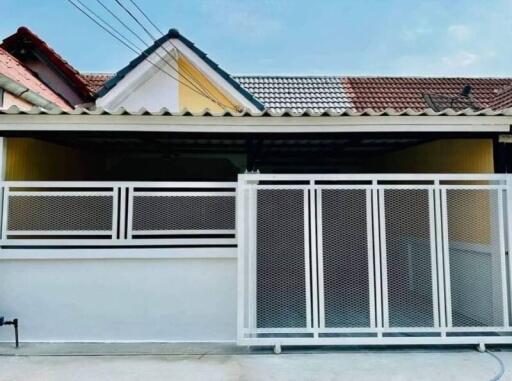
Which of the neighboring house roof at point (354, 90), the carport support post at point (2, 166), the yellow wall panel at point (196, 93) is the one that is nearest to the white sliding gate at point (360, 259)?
the carport support post at point (2, 166)

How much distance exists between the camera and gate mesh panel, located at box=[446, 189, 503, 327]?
18.5 feet

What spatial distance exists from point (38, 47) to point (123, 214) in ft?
28.9

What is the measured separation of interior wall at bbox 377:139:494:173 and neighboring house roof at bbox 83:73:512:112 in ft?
12.5

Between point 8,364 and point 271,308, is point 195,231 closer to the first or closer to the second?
point 271,308

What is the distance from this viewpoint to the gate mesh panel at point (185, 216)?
19.1ft

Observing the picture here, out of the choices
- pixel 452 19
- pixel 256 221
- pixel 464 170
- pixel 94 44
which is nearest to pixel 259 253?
pixel 256 221

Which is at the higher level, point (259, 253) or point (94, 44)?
point (94, 44)

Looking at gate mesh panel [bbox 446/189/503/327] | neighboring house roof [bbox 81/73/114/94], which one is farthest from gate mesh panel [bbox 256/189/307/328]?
neighboring house roof [bbox 81/73/114/94]

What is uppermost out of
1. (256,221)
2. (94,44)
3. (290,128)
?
(94,44)

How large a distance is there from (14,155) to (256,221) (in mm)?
4109

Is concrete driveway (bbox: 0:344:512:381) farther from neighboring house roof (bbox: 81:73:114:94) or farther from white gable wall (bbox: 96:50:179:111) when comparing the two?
neighboring house roof (bbox: 81:73:114:94)

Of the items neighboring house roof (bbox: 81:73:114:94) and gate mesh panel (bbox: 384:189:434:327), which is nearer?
gate mesh panel (bbox: 384:189:434:327)

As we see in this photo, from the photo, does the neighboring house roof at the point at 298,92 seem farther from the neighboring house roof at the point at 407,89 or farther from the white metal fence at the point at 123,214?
the white metal fence at the point at 123,214

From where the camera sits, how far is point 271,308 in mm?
5477
